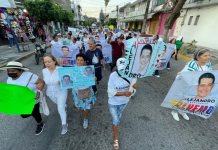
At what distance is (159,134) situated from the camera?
2.92 m

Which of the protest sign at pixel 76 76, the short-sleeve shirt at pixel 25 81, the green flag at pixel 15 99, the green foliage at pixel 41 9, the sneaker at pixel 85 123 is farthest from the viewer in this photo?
the green foliage at pixel 41 9

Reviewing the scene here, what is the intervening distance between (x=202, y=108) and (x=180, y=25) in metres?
17.1

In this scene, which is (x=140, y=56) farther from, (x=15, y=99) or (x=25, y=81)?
(x=15, y=99)

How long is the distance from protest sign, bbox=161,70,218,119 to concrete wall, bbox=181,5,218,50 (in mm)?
11559

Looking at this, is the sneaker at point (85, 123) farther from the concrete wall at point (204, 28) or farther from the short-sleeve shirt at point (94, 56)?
the concrete wall at point (204, 28)

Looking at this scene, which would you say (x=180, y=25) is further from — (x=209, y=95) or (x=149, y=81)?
(x=209, y=95)

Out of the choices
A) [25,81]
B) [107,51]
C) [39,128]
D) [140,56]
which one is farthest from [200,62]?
[107,51]

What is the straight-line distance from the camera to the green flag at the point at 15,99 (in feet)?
6.98

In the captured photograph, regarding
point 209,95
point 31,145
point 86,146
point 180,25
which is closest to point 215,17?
point 180,25

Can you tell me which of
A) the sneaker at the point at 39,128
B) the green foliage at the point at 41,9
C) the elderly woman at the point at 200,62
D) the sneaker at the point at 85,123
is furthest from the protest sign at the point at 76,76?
the green foliage at the point at 41,9

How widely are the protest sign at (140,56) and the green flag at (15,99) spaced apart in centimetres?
165

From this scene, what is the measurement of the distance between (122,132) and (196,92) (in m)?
1.76

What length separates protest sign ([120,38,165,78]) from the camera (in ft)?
6.04

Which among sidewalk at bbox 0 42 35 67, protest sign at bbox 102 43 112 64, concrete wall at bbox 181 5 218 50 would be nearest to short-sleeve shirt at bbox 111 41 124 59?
protest sign at bbox 102 43 112 64
